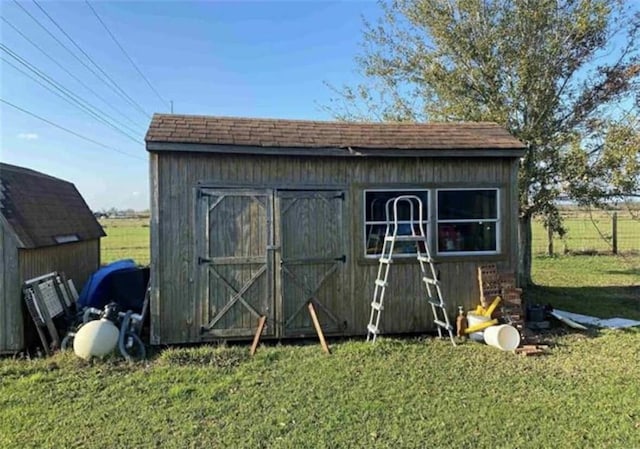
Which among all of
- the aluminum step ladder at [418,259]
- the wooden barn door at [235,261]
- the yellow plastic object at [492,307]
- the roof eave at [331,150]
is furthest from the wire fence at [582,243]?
the aluminum step ladder at [418,259]

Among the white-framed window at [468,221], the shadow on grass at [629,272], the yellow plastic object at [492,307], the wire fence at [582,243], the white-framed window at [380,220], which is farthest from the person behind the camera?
the wire fence at [582,243]

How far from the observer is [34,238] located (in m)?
5.81

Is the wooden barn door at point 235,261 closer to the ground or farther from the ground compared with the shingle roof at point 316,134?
closer to the ground

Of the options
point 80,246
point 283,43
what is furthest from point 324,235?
point 283,43

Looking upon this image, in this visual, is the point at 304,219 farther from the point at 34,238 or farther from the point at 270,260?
the point at 34,238

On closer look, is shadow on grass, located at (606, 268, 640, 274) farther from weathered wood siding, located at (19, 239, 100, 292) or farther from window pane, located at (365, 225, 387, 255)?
weathered wood siding, located at (19, 239, 100, 292)

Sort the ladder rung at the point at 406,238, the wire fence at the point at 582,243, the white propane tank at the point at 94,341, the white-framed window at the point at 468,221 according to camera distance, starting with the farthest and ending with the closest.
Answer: the wire fence at the point at 582,243 < the white-framed window at the point at 468,221 < the ladder rung at the point at 406,238 < the white propane tank at the point at 94,341

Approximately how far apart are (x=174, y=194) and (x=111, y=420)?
2.97 m

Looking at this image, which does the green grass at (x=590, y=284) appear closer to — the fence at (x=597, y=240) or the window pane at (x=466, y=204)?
the fence at (x=597, y=240)

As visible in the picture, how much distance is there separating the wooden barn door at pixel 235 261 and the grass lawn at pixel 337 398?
0.46m

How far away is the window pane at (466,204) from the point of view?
650 cm

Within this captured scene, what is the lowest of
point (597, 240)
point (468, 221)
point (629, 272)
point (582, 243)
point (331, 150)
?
point (629, 272)

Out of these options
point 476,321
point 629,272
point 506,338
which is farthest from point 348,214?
point 629,272

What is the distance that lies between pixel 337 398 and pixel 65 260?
5521 mm
